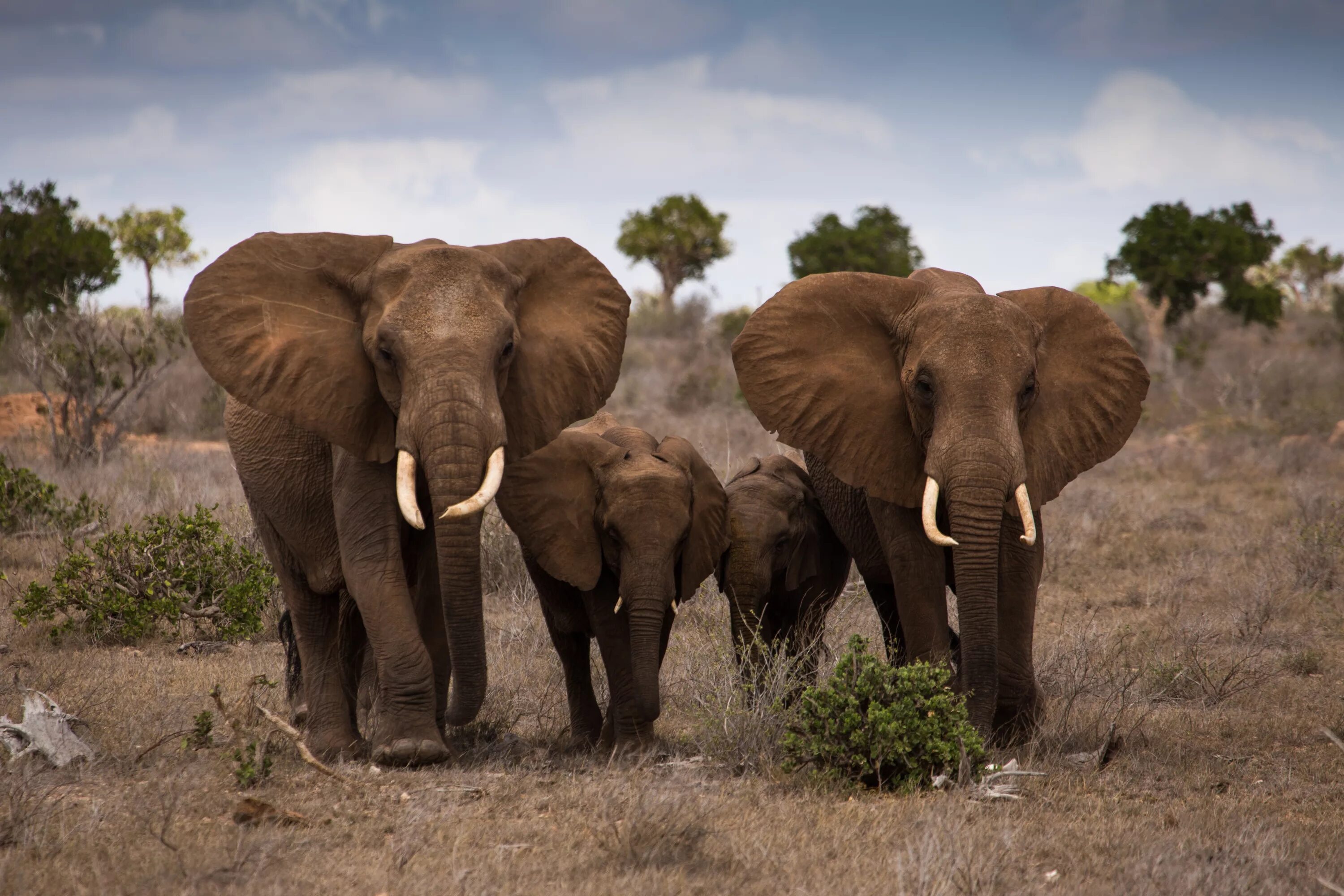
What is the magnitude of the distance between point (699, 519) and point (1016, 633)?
160 centimetres

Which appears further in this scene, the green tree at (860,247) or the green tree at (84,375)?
the green tree at (860,247)

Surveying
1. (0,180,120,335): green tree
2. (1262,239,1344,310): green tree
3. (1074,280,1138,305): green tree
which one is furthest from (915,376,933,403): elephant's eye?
(1262,239,1344,310): green tree

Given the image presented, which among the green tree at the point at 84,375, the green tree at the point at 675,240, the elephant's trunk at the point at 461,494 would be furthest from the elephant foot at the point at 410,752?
the green tree at the point at 675,240

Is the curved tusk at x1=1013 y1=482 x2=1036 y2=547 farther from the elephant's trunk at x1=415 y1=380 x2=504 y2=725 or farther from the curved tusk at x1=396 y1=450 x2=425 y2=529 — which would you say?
the curved tusk at x1=396 y1=450 x2=425 y2=529

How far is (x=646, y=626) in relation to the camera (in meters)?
6.29

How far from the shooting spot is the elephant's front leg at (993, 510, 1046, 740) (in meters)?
6.61

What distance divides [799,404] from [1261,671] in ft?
12.9

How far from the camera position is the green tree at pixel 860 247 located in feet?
114

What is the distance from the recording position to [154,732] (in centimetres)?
653

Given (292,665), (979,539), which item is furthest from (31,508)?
(979,539)

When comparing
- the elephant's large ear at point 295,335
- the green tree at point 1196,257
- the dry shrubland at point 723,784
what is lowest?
the dry shrubland at point 723,784

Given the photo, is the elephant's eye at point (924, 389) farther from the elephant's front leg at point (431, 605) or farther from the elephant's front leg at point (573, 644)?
the elephant's front leg at point (431, 605)

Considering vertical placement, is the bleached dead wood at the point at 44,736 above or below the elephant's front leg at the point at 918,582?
below

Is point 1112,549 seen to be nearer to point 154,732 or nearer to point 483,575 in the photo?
point 483,575
